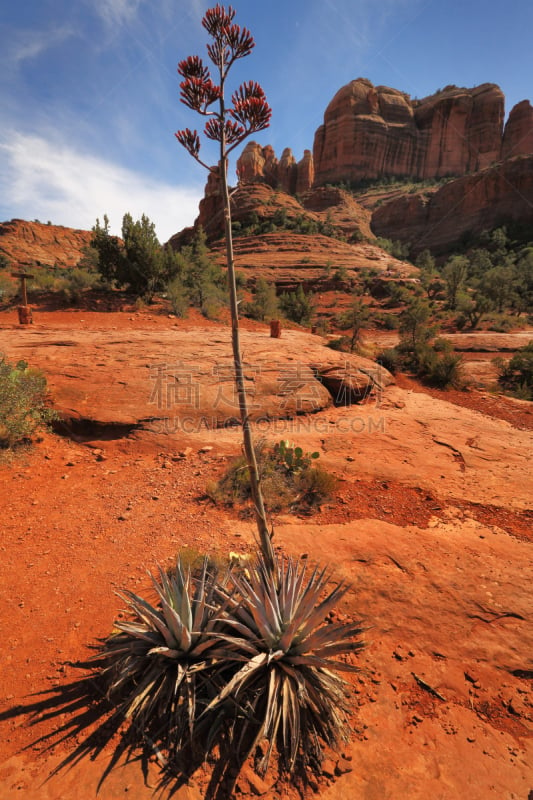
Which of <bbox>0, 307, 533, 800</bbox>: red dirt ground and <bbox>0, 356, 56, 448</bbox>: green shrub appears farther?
<bbox>0, 356, 56, 448</bbox>: green shrub

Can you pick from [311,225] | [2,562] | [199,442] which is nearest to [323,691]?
[2,562]

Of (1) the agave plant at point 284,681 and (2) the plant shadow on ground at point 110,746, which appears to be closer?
(2) the plant shadow on ground at point 110,746

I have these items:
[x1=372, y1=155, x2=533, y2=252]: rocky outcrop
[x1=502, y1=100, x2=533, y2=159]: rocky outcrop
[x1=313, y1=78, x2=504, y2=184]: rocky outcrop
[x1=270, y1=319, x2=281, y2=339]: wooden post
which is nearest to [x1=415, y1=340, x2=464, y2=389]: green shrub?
[x1=270, y1=319, x2=281, y2=339]: wooden post

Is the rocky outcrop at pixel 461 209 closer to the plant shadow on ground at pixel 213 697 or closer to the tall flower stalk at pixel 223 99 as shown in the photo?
the tall flower stalk at pixel 223 99

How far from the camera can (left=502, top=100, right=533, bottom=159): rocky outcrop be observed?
66.8m

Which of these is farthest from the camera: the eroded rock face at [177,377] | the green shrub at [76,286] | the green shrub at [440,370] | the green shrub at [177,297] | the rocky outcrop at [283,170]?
the rocky outcrop at [283,170]

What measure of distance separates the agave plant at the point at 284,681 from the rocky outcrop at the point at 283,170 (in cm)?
8370

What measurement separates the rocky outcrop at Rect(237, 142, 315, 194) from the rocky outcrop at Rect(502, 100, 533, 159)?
40252 mm

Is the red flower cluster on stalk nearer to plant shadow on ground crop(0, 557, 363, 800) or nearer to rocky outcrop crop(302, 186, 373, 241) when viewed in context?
plant shadow on ground crop(0, 557, 363, 800)

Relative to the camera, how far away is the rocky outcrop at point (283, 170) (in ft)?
240

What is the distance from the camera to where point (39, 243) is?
5669 cm

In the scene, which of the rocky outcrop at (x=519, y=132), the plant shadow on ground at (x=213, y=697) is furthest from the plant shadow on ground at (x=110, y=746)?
the rocky outcrop at (x=519, y=132)

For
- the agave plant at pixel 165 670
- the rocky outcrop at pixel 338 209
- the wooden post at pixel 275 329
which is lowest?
the agave plant at pixel 165 670

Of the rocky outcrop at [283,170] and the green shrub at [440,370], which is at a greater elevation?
the rocky outcrop at [283,170]
